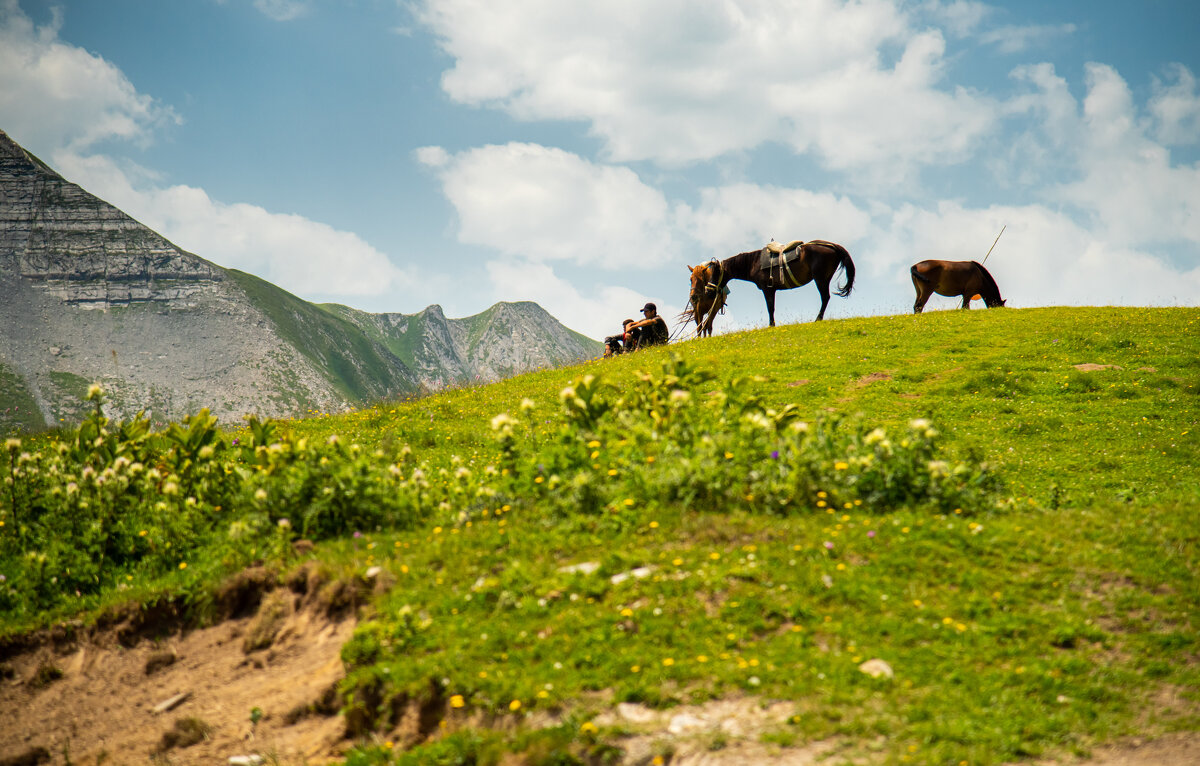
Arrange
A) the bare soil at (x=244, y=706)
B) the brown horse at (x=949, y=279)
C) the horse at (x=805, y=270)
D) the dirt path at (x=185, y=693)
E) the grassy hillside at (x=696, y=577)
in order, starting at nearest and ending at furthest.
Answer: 1. the bare soil at (x=244, y=706)
2. the grassy hillside at (x=696, y=577)
3. the dirt path at (x=185, y=693)
4. the horse at (x=805, y=270)
5. the brown horse at (x=949, y=279)

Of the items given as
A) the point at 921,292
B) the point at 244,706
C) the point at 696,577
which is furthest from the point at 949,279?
the point at 244,706

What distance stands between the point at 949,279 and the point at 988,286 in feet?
6.99

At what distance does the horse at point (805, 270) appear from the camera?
2753 cm

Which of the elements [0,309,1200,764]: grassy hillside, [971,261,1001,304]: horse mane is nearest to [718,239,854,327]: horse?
[971,261,1001,304]: horse mane

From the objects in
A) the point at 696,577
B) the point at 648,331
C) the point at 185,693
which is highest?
the point at 648,331

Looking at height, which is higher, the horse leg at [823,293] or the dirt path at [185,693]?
the horse leg at [823,293]

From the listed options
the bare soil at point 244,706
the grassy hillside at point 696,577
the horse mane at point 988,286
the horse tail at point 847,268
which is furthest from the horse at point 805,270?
the bare soil at point 244,706

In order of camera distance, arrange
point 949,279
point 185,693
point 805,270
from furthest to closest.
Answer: point 949,279 → point 805,270 → point 185,693

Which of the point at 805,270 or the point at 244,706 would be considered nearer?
the point at 244,706

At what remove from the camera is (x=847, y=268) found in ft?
91.0

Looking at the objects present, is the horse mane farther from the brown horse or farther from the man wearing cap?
the man wearing cap

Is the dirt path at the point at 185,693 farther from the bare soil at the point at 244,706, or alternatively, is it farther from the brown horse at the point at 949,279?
the brown horse at the point at 949,279

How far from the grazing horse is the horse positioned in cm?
161

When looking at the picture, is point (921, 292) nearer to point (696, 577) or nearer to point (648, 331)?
point (648, 331)
